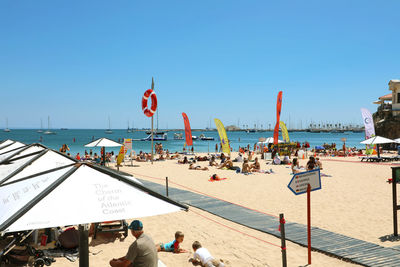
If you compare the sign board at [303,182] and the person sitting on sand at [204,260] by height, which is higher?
the sign board at [303,182]

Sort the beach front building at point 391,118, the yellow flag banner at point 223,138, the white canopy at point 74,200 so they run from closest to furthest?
the white canopy at point 74,200
the yellow flag banner at point 223,138
the beach front building at point 391,118

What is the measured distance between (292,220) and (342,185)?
21.1 feet

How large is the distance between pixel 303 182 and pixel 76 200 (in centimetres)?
396

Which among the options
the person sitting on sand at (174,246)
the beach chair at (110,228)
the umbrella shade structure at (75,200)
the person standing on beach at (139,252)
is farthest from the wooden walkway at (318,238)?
the umbrella shade structure at (75,200)

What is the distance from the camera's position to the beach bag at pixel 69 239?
5648 millimetres

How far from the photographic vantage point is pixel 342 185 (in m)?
12.8

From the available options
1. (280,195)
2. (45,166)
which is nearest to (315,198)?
(280,195)

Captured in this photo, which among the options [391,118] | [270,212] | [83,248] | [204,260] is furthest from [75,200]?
[391,118]

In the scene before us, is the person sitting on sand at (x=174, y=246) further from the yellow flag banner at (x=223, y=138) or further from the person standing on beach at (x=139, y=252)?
the yellow flag banner at (x=223, y=138)

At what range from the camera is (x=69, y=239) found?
223 inches

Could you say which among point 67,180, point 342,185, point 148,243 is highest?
→ point 67,180

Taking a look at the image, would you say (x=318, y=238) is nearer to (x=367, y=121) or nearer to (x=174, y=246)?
(x=174, y=246)

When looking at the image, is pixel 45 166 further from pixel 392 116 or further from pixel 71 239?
pixel 392 116

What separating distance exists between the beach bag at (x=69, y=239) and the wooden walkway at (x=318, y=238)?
3.82m
